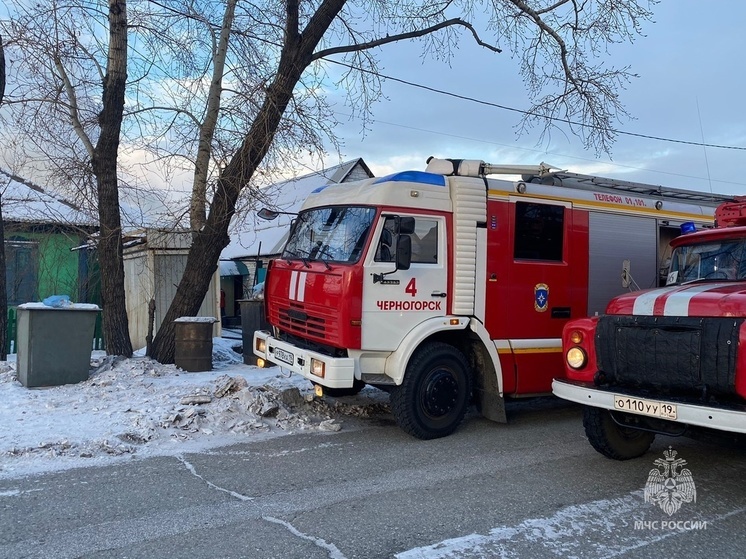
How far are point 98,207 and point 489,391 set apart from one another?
6.88 m

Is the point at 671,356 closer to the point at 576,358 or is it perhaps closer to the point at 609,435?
the point at 576,358

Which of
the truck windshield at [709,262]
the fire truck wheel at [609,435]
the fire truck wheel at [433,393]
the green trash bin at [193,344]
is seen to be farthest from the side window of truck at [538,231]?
the green trash bin at [193,344]

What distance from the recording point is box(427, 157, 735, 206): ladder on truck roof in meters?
7.32

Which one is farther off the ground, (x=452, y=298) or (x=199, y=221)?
(x=199, y=221)

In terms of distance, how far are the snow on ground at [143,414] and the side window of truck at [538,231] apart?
2.77 metres

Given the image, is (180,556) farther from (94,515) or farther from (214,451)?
(214,451)

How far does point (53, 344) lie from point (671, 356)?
739 cm

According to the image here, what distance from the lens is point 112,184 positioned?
32.7 ft

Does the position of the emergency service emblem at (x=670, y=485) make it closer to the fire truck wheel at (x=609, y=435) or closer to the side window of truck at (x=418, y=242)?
the fire truck wheel at (x=609, y=435)

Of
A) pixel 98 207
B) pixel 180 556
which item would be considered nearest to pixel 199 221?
pixel 98 207

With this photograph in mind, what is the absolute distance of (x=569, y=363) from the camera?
5.80m

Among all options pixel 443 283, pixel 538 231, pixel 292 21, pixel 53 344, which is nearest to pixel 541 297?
pixel 538 231

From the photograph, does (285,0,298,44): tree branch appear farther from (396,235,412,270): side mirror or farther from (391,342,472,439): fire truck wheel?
(391,342,472,439): fire truck wheel

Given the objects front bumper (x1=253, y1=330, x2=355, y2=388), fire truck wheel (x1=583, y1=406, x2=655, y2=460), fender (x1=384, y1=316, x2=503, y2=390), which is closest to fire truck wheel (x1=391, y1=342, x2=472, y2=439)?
fender (x1=384, y1=316, x2=503, y2=390)
